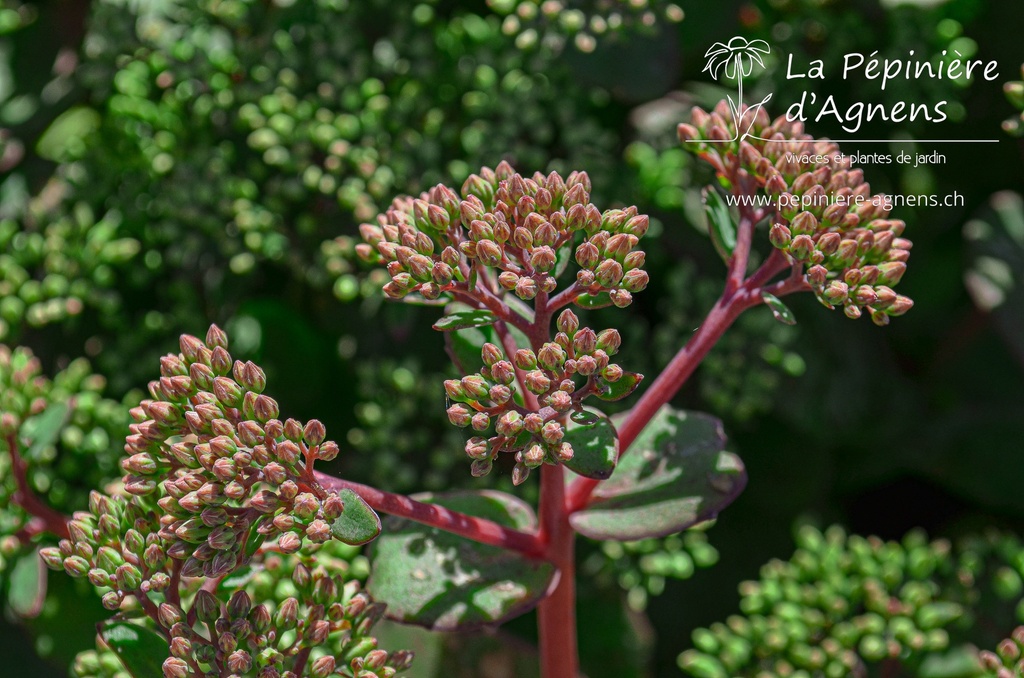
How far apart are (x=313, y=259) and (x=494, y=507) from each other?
0.45m

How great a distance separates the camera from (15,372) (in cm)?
100

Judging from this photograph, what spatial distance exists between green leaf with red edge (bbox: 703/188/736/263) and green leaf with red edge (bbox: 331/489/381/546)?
1.12 ft

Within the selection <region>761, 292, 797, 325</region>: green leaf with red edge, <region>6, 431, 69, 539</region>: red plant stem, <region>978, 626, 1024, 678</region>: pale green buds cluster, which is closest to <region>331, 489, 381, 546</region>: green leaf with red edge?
<region>761, 292, 797, 325</region>: green leaf with red edge

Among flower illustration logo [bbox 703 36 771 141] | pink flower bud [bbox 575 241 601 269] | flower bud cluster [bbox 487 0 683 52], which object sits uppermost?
flower illustration logo [bbox 703 36 771 141]

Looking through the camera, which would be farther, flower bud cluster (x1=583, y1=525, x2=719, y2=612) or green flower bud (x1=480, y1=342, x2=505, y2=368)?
flower bud cluster (x1=583, y1=525, x2=719, y2=612)

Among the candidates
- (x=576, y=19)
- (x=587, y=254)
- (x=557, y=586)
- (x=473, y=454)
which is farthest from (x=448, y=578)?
(x=576, y=19)

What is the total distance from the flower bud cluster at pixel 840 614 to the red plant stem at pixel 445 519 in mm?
316

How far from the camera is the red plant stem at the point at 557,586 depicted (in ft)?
2.48

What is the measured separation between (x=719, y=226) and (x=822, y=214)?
80 mm

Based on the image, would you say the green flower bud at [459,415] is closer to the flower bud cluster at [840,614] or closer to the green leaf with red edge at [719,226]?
the green leaf with red edge at [719,226]

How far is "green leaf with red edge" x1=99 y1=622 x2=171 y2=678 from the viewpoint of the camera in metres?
0.70

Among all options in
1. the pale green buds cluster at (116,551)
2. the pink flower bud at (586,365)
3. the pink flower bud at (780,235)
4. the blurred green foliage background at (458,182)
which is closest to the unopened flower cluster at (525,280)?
the pink flower bud at (586,365)

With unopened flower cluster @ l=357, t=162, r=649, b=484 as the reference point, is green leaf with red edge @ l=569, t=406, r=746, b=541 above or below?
below

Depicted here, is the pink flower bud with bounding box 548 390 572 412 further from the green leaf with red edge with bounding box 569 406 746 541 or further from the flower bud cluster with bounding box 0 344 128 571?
the flower bud cluster with bounding box 0 344 128 571
